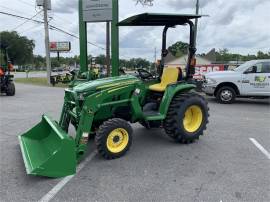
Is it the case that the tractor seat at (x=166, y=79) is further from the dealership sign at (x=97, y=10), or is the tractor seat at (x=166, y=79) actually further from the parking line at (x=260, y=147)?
the dealership sign at (x=97, y=10)

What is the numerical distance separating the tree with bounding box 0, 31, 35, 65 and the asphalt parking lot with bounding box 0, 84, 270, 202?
84565 mm

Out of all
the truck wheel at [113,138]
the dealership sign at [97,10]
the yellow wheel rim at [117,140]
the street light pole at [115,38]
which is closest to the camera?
the truck wheel at [113,138]

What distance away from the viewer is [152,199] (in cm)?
315

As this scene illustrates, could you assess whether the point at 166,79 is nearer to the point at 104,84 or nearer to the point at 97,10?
the point at 104,84

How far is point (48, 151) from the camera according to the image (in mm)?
4109

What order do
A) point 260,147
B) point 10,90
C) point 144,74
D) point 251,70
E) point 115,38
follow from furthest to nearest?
point 115,38
point 10,90
point 251,70
point 144,74
point 260,147

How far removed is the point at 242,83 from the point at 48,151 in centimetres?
827

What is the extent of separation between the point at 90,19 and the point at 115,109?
10.5 m

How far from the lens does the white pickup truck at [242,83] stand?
9.97m

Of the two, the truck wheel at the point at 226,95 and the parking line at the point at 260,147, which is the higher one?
the truck wheel at the point at 226,95

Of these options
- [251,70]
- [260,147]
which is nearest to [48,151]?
[260,147]

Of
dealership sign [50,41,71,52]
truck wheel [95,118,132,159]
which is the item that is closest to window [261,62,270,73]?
truck wheel [95,118,132,159]

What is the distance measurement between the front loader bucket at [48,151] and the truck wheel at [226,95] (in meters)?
7.53

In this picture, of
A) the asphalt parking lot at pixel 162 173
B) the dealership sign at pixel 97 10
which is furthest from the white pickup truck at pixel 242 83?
the dealership sign at pixel 97 10
